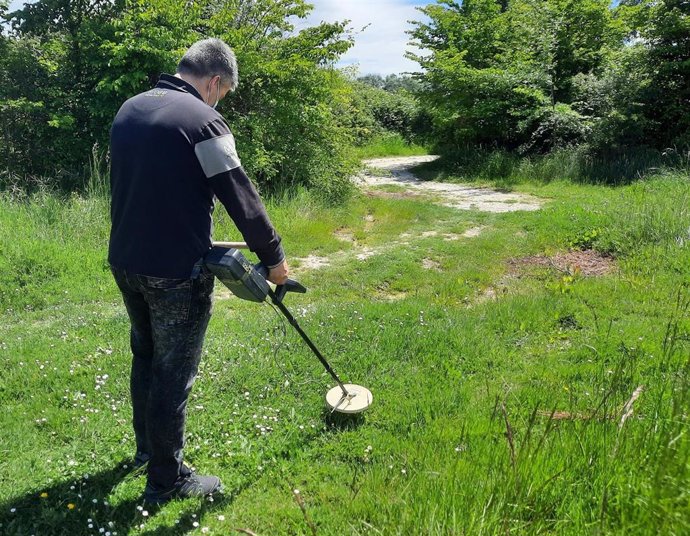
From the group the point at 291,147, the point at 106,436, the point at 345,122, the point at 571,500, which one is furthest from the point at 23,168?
the point at 571,500

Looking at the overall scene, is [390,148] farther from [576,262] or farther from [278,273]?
[278,273]

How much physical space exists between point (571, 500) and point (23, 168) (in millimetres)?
10057

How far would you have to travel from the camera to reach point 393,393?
12.2ft

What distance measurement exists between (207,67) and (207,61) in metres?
0.03

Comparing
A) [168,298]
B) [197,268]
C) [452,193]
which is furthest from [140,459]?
[452,193]

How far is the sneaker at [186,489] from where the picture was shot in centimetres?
270

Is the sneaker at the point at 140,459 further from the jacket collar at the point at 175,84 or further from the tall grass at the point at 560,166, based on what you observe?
the tall grass at the point at 560,166

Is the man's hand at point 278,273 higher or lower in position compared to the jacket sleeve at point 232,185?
lower

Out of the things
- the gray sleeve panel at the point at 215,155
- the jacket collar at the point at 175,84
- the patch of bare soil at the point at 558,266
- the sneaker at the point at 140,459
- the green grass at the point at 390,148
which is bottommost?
the sneaker at the point at 140,459

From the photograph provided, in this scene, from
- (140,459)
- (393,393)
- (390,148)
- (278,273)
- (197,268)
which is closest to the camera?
(197,268)

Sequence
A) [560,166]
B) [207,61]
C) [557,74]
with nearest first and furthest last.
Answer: [207,61] < [560,166] < [557,74]

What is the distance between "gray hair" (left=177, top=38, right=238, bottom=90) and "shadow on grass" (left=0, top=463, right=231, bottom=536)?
2.17m

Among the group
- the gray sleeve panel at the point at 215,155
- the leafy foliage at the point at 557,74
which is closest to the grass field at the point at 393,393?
the gray sleeve panel at the point at 215,155

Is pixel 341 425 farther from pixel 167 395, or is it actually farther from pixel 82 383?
pixel 82 383
